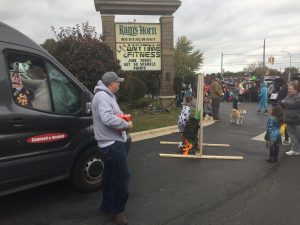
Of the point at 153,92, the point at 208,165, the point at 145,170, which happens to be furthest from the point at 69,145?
the point at 153,92

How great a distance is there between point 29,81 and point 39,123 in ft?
1.90

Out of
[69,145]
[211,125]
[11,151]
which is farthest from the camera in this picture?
[211,125]

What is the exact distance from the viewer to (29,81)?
4.43 meters

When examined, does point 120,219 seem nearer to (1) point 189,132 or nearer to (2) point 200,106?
(1) point 189,132

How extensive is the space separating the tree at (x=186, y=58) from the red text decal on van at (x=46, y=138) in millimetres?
45544

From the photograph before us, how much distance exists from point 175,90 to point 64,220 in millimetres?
13222

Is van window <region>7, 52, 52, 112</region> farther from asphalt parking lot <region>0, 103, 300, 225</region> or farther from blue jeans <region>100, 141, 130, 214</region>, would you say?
asphalt parking lot <region>0, 103, 300, 225</region>

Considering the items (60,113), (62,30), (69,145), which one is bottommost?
(69,145)

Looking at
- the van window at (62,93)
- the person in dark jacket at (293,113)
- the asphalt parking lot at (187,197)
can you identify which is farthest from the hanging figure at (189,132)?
the van window at (62,93)

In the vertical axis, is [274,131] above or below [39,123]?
below

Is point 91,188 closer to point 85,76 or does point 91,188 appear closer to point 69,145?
point 69,145

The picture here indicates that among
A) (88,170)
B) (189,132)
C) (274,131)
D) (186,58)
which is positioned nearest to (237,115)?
(189,132)

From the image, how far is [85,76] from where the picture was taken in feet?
33.0

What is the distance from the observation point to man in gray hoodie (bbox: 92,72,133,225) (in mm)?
3850
